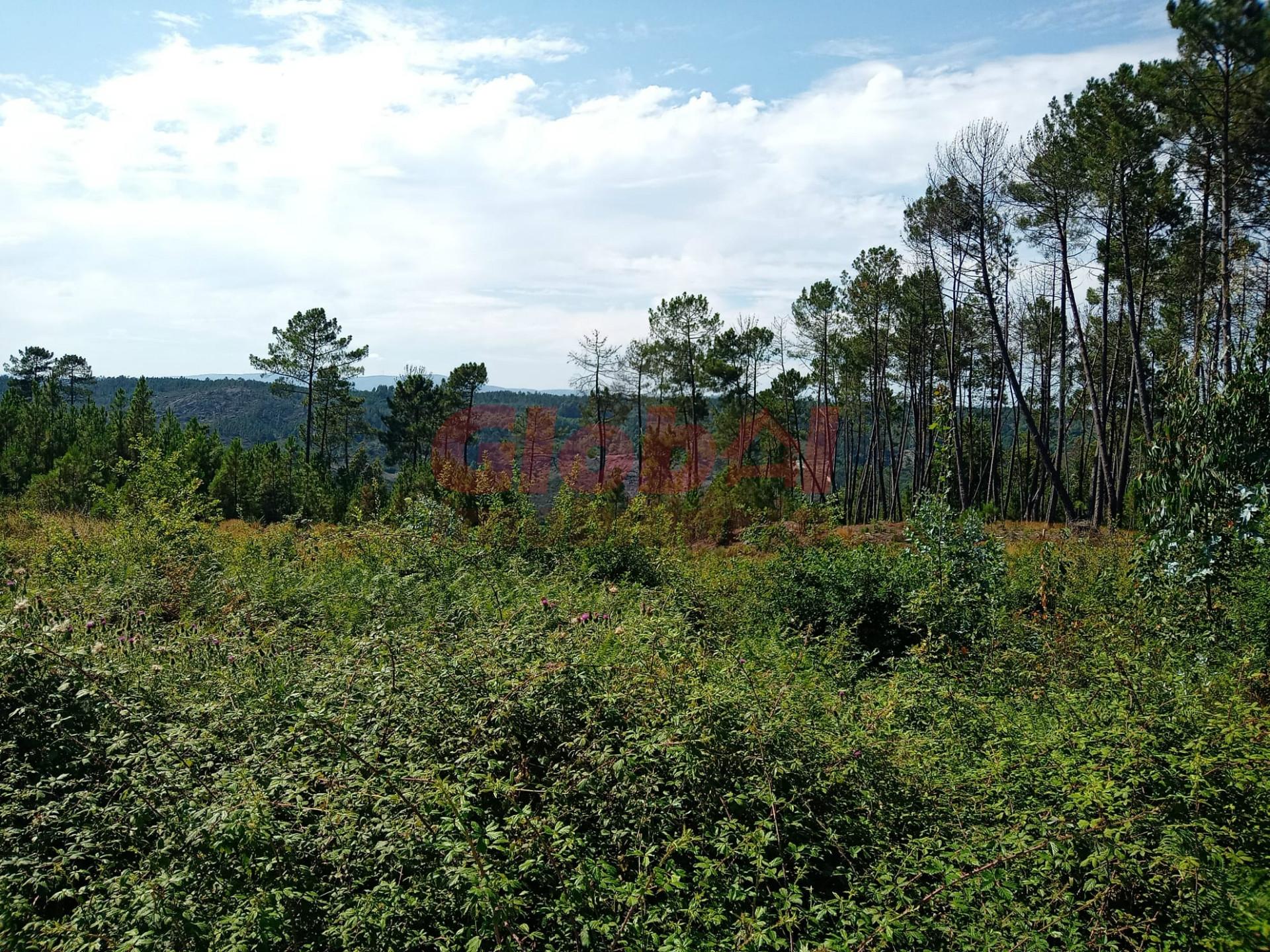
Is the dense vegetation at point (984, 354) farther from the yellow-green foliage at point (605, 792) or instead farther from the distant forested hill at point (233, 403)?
the distant forested hill at point (233, 403)

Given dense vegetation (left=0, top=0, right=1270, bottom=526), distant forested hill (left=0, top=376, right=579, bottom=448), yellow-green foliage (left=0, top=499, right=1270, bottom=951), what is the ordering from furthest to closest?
distant forested hill (left=0, top=376, right=579, bottom=448), dense vegetation (left=0, top=0, right=1270, bottom=526), yellow-green foliage (left=0, top=499, right=1270, bottom=951)

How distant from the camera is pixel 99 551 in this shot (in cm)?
788

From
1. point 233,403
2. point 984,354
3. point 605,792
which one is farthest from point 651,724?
point 233,403

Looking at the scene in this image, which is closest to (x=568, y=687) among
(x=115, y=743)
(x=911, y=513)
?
(x=115, y=743)

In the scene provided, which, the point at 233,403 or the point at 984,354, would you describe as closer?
the point at 984,354

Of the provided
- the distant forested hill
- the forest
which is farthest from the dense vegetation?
the distant forested hill

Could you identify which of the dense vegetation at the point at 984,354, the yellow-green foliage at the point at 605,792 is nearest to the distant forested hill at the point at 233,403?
the dense vegetation at the point at 984,354

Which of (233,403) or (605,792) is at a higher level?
(233,403)

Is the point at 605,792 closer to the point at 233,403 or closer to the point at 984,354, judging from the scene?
the point at 984,354

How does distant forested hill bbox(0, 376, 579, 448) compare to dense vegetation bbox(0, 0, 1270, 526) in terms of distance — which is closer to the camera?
dense vegetation bbox(0, 0, 1270, 526)

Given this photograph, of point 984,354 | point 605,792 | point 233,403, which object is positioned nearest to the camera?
point 605,792

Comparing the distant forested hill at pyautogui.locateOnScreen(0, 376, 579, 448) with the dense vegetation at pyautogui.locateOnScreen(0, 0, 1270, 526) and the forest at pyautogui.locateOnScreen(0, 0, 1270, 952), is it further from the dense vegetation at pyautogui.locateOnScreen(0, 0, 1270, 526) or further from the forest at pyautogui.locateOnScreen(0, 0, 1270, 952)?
the forest at pyautogui.locateOnScreen(0, 0, 1270, 952)

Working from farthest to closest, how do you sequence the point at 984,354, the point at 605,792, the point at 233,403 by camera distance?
the point at 233,403, the point at 984,354, the point at 605,792

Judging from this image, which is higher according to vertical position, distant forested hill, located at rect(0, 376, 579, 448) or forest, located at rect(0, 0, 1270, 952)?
distant forested hill, located at rect(0, 376, 579, 448)
